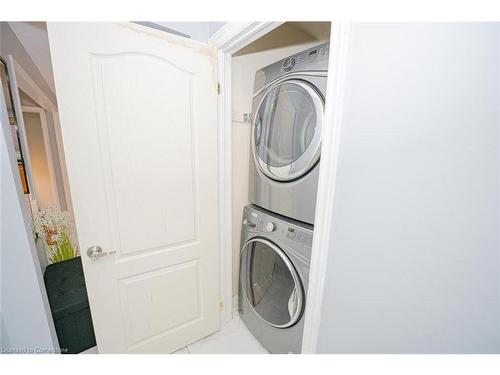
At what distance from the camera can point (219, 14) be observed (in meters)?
0.56

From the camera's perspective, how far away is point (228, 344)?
1405 mm

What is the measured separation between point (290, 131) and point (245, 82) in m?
0.63

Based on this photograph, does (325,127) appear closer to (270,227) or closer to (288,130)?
(288,130)

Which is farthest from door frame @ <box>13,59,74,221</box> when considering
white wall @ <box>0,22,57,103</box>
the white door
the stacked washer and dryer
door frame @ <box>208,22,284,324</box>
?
the stacked washer and dryer

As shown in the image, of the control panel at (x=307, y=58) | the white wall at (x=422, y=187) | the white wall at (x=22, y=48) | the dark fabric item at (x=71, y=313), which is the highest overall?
the white wall at (x=22, y=48)

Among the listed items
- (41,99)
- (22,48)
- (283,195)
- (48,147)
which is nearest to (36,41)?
(22,48)

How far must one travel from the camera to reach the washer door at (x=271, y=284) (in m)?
1.08

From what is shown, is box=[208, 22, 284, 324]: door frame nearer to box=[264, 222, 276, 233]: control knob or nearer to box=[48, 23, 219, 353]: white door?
box=[48, 23, 219, 353]: white door

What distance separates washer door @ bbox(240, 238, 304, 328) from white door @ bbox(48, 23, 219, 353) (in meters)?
0.29

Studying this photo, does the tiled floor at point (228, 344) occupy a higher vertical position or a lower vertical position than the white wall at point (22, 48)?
lower

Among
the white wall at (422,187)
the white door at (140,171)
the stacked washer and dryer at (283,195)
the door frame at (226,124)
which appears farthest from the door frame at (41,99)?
the white wall at (422,187)

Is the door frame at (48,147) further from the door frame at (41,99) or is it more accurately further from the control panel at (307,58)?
the control panel at (307,58)
